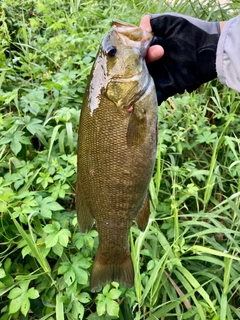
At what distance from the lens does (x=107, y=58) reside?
1447mm

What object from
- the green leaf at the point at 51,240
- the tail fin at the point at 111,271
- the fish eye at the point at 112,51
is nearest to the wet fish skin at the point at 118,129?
the fish eye at the point at 112,51

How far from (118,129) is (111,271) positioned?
0.61m

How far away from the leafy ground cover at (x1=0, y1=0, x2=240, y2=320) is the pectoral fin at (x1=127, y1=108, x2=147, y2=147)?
2.01ft

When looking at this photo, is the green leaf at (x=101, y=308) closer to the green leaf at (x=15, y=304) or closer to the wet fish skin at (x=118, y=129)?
the green leaf at (x=15, y=304)

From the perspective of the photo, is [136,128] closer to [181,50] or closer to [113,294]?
[181,50]

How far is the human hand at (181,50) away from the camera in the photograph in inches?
64.6

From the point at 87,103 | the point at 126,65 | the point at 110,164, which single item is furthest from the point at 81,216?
the point at 126,65

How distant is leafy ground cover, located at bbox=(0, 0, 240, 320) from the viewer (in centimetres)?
182

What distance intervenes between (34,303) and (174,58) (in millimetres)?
1339

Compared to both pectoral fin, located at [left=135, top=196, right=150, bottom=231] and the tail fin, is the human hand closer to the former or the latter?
pectoral fin, located at [left=135, top=196, right=150, bottom=231]

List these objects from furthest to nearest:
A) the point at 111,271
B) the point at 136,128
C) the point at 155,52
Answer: the point at 111,271
the point at 155,52
the point at 136,128

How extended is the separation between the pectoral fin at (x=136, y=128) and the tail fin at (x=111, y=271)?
0.51 meters

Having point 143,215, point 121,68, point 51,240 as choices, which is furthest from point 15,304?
point 121,68

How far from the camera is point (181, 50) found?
1688mm
